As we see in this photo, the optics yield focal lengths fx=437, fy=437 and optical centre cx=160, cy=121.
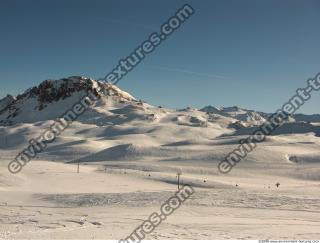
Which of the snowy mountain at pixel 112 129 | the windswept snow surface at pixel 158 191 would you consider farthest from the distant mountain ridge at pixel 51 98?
the windswept snow surface at pixel 158 191

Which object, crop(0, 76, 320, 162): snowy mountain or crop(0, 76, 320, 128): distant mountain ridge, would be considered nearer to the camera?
crop(0, 76, 320, 162): snowy mountain

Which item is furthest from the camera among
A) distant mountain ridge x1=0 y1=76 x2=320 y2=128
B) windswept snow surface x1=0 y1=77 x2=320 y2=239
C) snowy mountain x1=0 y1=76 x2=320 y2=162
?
distant mountain ridge x1=0 y1=76 x2=320 y2=128

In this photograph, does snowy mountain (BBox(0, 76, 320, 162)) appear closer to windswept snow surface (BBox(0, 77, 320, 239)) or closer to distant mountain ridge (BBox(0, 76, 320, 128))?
distant mountain ridge (BBox(0, 76, 320, 128))

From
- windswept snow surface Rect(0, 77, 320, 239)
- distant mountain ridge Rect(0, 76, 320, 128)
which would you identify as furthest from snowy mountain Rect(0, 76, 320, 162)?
A: windswept snow surface Rect(0, 77, 320, 239)

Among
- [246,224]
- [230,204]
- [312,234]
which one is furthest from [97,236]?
[230,204]

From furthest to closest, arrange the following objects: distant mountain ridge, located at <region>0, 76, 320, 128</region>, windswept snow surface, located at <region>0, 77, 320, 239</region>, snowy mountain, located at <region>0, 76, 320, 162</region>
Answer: distant mountain ridge, located at <region>0, 76, 320, 128</region>, snowy mountain, located at <region>0, 76, 320, 162</region>, windswept snow surface, located at <region>0, 77, 320, 239</region>

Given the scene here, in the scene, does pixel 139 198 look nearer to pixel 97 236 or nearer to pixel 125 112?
pixel 97 236

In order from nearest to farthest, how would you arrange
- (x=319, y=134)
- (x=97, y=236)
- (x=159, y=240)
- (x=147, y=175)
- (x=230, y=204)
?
(x=159, y=240)
(x=97, y=236)
(x=230, y=204)
(x=147, y=175)
(x=319, y=134)

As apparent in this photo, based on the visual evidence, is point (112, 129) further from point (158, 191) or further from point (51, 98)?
point (158, 191)

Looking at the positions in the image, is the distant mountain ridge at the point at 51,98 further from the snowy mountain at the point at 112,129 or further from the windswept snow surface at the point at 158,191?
the windswept snow surface at the point at 158,191

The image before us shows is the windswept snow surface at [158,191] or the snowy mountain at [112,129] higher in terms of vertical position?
the snowy mountain at [112,129]

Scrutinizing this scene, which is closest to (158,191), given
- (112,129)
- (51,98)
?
(112,129)
